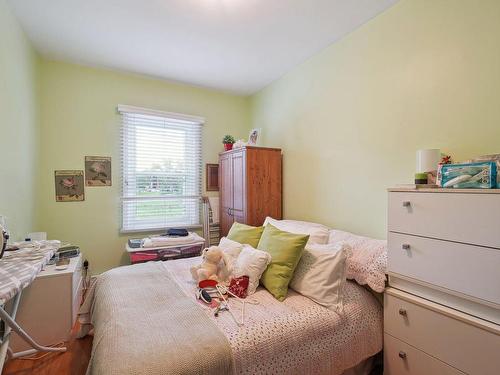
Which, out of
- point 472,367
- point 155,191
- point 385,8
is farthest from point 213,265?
point 385,8

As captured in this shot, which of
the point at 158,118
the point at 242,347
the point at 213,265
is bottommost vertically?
the point at 242,347

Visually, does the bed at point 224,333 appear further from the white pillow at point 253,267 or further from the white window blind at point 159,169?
the white window blind at point 159,169

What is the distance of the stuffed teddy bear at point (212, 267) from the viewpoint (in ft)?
6.07

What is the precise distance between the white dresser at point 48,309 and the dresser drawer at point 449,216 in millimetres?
2509

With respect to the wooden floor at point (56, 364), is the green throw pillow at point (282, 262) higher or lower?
higher

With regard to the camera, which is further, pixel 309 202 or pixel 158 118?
pixel 158 118

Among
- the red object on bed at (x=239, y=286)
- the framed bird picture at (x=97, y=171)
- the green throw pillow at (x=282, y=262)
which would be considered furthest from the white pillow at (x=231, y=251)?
the framed bird picture at (x=97, y=171)

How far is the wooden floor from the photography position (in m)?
1.74

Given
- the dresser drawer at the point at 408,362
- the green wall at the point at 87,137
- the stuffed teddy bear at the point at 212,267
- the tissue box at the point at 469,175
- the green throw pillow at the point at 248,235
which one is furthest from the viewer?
the green wall at the point at 87,137

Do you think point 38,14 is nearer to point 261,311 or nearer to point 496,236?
point 261,311

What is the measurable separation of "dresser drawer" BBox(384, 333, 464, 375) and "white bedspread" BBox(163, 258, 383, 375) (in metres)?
0.07

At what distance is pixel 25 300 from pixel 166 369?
165 cm

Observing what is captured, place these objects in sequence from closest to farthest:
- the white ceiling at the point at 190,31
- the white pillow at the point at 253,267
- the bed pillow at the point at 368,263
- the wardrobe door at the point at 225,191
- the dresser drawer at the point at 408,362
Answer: the dresser drawer at the point at 408,362
the bed pillow at the point at 368,263
the white pillow at the point at 253,267
the white ceiling at the point at 190,31
the wardrobe door at the point at 225,191

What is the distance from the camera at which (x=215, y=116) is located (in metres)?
3.76
